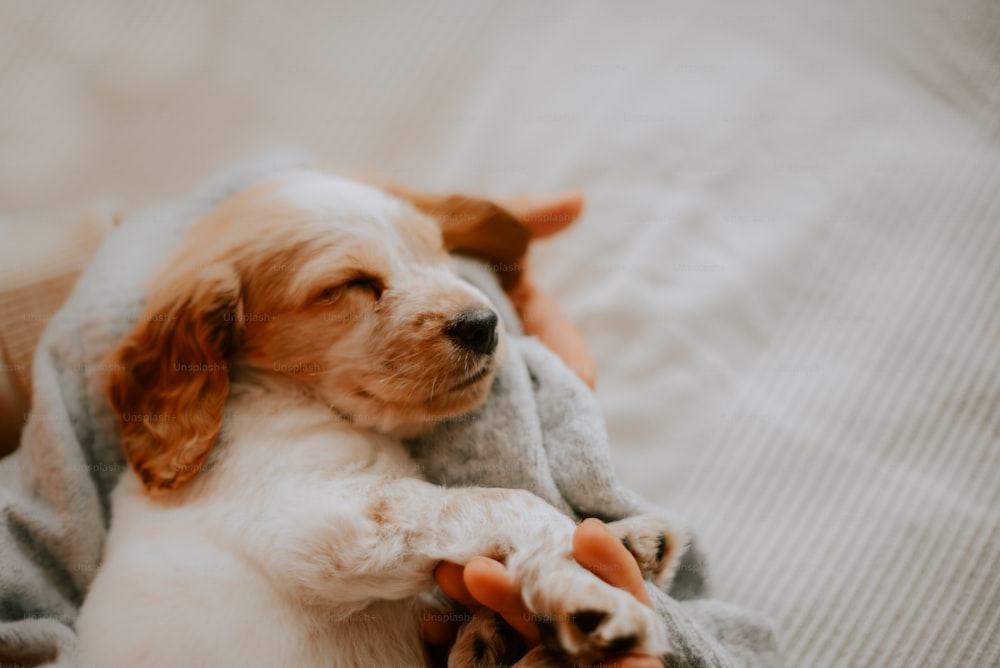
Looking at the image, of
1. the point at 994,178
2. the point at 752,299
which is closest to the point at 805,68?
the point at 994,178

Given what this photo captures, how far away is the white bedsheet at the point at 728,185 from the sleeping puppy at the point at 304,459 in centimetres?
69

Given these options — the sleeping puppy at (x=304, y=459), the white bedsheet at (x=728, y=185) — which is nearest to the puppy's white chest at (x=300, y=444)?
the sleeping puppy at (x=304, y=459)

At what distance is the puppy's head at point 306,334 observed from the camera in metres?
1.34

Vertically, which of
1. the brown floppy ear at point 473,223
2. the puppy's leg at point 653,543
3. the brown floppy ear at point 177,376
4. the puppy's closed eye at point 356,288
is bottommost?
the brown floppy ear at point 177,376

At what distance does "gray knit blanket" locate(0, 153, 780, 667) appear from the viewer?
1333mm

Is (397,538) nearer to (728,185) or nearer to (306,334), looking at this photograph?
(306,334)

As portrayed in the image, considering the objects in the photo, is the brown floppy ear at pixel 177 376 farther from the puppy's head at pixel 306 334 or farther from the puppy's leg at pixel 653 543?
→ the puppy's leg at pixel 653 543

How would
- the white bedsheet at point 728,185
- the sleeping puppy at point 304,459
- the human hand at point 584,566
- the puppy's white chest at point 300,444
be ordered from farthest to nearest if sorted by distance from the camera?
the white bedsheet at point 728,185
the puppy's white chest at point 300,444
the sleeping puppy at point 304,459
the human hand at point 584,566

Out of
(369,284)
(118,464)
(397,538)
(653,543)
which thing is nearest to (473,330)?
(369,284)

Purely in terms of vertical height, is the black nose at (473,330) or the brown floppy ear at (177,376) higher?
the black nose at (473,330)

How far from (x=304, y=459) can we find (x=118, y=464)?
2.04 ft

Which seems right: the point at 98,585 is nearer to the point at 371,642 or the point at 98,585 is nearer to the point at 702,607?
the point at 371,642

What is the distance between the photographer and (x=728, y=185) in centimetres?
227

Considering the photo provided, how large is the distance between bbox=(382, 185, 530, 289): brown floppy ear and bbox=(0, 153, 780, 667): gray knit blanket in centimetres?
7
